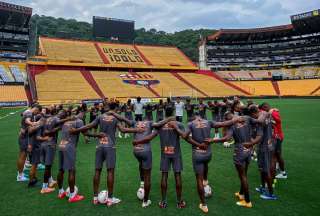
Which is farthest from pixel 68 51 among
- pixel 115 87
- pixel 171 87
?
pixel 171 87

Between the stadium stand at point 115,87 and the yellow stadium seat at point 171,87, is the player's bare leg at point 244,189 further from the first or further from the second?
the yellow stadium seat at point 171,87

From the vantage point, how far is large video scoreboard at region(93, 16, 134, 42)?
7081 centimetres

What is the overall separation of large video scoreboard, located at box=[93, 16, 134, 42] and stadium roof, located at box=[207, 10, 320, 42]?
93.7ft

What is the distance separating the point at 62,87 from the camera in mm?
48031

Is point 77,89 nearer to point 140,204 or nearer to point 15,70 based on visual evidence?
point 15,70

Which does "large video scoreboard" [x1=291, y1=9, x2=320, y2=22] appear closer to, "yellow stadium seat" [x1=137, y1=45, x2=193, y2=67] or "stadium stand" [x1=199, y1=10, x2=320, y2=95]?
"stadium stand" [x1=199, y1=10, x2=320, y2=95]

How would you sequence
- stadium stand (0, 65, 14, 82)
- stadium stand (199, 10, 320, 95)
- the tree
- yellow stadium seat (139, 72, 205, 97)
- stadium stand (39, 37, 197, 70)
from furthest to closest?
the tree, stadium stand (199, 10, 320, 95), stadium stand (39, 37, 197, 70), yellow stadium seat (139, 72, 205, 97), stadium stand (0, 65, 14, 82)

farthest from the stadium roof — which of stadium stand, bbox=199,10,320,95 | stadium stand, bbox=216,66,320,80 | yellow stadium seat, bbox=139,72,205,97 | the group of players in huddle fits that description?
the group of players in huddle

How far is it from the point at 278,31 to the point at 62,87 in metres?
65.8

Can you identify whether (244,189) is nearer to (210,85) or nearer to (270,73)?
(210,85)

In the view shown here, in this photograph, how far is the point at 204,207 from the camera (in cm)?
582

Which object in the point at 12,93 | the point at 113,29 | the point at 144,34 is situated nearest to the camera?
the point at 12,93

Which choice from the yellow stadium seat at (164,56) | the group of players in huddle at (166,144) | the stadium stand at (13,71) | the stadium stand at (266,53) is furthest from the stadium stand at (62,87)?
the stadium stand at (266,53)

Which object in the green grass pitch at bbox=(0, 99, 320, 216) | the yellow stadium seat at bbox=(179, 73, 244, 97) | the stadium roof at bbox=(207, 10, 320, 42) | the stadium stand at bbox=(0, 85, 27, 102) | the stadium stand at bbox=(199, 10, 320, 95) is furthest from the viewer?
the stadium stand at bbox=(199, 10, 320, 95)
